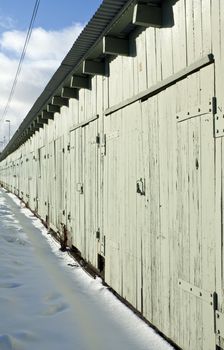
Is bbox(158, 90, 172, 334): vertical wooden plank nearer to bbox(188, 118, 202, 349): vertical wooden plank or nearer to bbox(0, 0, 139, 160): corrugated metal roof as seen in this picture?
bbox(188, 118, 202, 349): vertical wooden plank

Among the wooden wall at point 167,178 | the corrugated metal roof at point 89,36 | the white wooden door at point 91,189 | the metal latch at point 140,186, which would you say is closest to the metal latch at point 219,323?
the wooden wall at point 167,178

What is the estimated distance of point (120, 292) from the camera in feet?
17.1

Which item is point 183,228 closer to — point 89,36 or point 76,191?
point 89,36

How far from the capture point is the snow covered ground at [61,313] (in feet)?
12.6

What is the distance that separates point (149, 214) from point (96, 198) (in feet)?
7.28

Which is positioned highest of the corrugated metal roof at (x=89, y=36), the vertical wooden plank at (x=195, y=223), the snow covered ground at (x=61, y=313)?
the corrugated metal roof at (x=89, y=36)

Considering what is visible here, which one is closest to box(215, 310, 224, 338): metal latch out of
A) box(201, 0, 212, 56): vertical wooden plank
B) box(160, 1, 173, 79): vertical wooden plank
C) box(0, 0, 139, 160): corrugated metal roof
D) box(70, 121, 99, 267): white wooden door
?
box(201, 0, 212, 56): vertical wooden plank

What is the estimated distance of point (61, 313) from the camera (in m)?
4.64

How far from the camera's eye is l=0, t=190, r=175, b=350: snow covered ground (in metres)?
3.83

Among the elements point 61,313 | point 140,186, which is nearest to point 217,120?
point 140,186

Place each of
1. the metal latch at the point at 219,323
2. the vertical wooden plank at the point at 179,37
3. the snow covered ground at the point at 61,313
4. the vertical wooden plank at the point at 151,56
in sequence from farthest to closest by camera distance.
→ the vertical wooden plank at the point at 151,56 < the snow covered ground at the point at 61,313 < the vertical wooden plank at the point at 179,37 < the metal latch at the point at 219,323

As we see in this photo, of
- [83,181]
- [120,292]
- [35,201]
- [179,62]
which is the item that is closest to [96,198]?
[83,181]

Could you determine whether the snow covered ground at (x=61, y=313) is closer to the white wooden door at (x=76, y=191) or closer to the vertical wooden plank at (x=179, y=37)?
the white wooden door at (x=76, y=191)

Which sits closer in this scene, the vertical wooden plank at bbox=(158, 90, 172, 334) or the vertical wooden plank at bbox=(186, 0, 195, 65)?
the vertical wooden plank at bbox=(186, 0, 195, 65)
